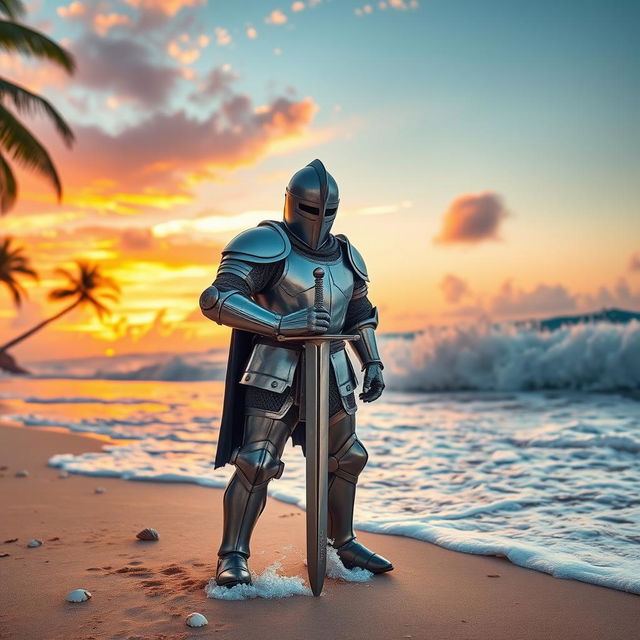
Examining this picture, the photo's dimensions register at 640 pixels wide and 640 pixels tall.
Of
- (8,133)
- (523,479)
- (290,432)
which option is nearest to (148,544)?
(290,432)

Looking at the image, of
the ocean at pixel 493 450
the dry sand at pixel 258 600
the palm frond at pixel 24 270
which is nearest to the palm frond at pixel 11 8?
the ocean at pixel 493 450

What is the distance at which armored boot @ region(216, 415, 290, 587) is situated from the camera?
126 inches

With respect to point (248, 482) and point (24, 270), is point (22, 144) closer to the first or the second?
point (248, 482)

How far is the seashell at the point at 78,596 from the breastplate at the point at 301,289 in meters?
1.54

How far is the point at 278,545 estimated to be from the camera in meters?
4.00

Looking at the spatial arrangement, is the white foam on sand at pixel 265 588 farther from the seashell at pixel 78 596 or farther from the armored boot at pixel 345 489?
the seashell at pixel 78 596

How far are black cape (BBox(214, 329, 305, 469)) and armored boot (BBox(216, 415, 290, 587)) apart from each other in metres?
0.09

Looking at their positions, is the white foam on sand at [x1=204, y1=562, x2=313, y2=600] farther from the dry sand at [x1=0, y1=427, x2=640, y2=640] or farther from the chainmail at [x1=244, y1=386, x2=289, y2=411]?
the chainmail at [x1=244, y1=386, x2=289, y2=411]

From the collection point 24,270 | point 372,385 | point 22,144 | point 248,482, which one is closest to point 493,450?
point 372,385

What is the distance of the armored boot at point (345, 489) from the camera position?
343cm

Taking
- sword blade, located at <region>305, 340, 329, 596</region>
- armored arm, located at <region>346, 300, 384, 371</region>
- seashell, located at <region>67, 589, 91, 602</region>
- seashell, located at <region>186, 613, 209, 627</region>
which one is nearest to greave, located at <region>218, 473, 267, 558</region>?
sword blade, located at <region>305, 340, 329, 596</region>

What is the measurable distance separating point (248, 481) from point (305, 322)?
33.8 inches

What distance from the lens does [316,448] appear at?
9.86 ft

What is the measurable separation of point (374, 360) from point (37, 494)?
3320 mm
